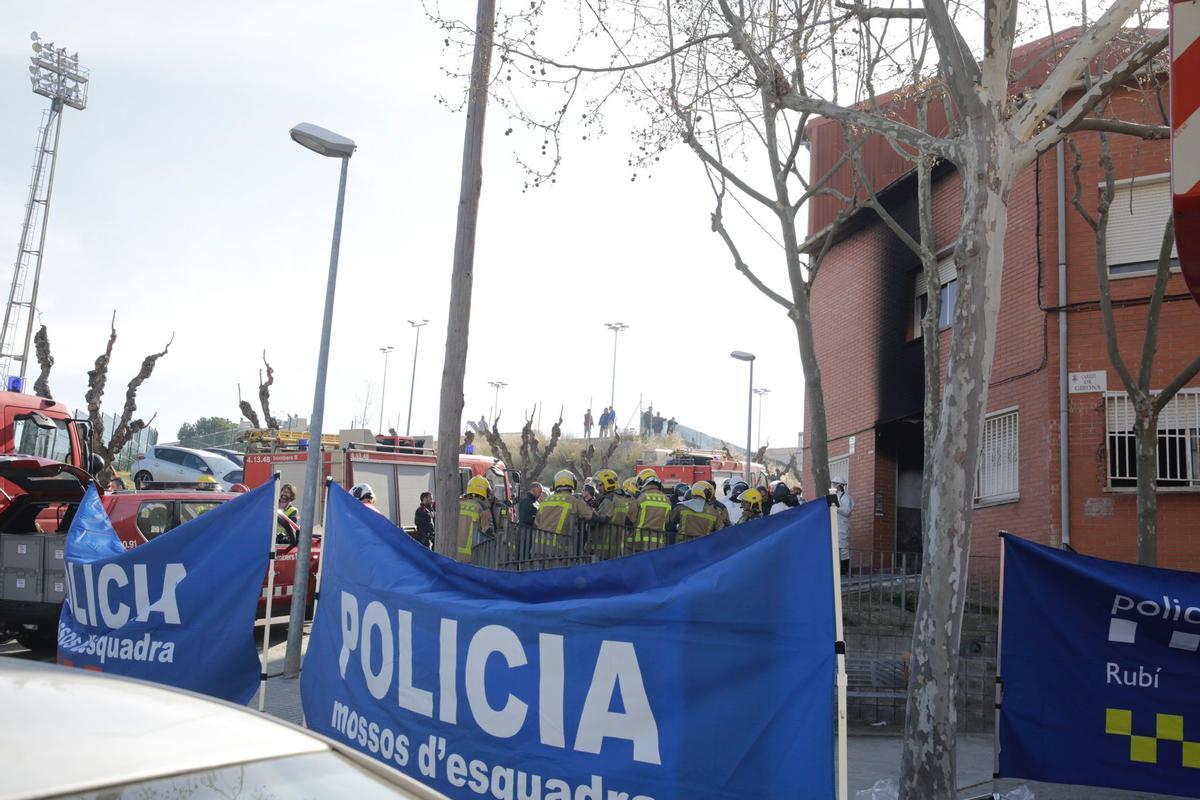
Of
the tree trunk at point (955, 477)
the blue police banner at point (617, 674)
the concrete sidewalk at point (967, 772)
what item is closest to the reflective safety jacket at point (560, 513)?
the concrete sidewalk at point (967, 772)

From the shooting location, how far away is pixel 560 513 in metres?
12.1

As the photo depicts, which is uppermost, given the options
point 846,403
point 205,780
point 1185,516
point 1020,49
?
point 1020,49

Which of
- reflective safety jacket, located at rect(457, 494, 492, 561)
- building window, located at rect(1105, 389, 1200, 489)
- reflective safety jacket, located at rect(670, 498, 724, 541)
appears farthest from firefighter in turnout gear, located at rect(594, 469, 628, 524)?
building window, located at rect(1105, 389, 1200, 489)

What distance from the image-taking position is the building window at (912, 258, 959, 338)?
17.0 metres

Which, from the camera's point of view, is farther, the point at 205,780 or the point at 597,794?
the point at 597,794

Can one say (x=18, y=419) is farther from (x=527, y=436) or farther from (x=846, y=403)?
(x=527, y=436)

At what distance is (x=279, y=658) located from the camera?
1302 cm

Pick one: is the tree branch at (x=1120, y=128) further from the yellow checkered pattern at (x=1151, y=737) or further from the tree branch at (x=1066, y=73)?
the yellow checkered pattern at (x=1151, y=737)

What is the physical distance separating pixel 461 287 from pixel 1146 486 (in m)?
6.83

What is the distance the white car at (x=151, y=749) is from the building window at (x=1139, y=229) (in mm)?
13995

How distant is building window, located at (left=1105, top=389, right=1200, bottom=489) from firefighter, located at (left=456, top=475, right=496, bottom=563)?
783 cm

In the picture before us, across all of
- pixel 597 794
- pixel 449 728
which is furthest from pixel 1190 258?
pixel 449 728

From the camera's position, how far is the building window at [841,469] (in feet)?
67.3

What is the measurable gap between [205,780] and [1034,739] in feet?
18.3
